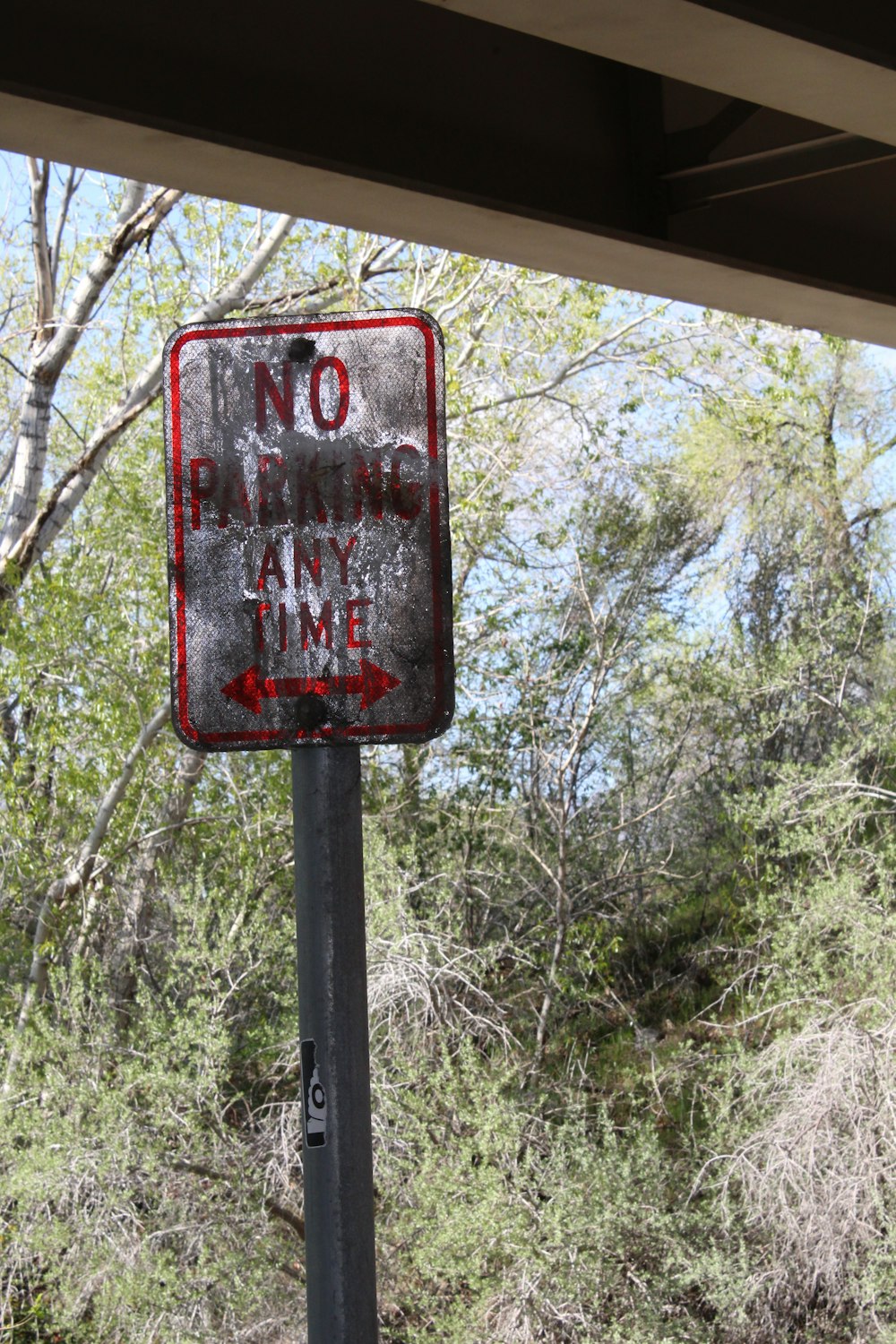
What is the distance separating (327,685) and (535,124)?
3.19 m

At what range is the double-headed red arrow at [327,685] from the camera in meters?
1.90

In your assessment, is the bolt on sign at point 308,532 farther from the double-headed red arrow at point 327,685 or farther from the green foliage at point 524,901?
the green foliage at point 524,901

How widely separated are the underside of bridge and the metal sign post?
144 cm

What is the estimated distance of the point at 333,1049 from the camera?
178cm

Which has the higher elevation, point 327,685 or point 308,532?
point 308,532

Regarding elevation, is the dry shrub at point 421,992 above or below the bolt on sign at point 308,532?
below

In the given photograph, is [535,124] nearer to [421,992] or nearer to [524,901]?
[421,992]

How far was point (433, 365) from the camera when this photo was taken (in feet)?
6.66

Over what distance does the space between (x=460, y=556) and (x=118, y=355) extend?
16.6 feet

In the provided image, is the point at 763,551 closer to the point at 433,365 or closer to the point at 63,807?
the point at 63,807

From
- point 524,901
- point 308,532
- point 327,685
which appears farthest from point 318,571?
point 524,901

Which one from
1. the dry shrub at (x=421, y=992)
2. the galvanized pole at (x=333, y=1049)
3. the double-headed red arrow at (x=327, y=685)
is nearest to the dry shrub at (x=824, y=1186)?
the dry shrub at (x=421, y=992)

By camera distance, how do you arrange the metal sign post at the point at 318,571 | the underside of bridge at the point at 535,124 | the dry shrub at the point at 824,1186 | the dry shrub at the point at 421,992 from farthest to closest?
the dry shrub at the point at 421,992, the dry shrub at the point at 824,1186, the underside of bridge at the point at 535,124, the metal sign post at the point at 318,571

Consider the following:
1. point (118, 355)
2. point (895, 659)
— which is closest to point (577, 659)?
point (895, 659)
